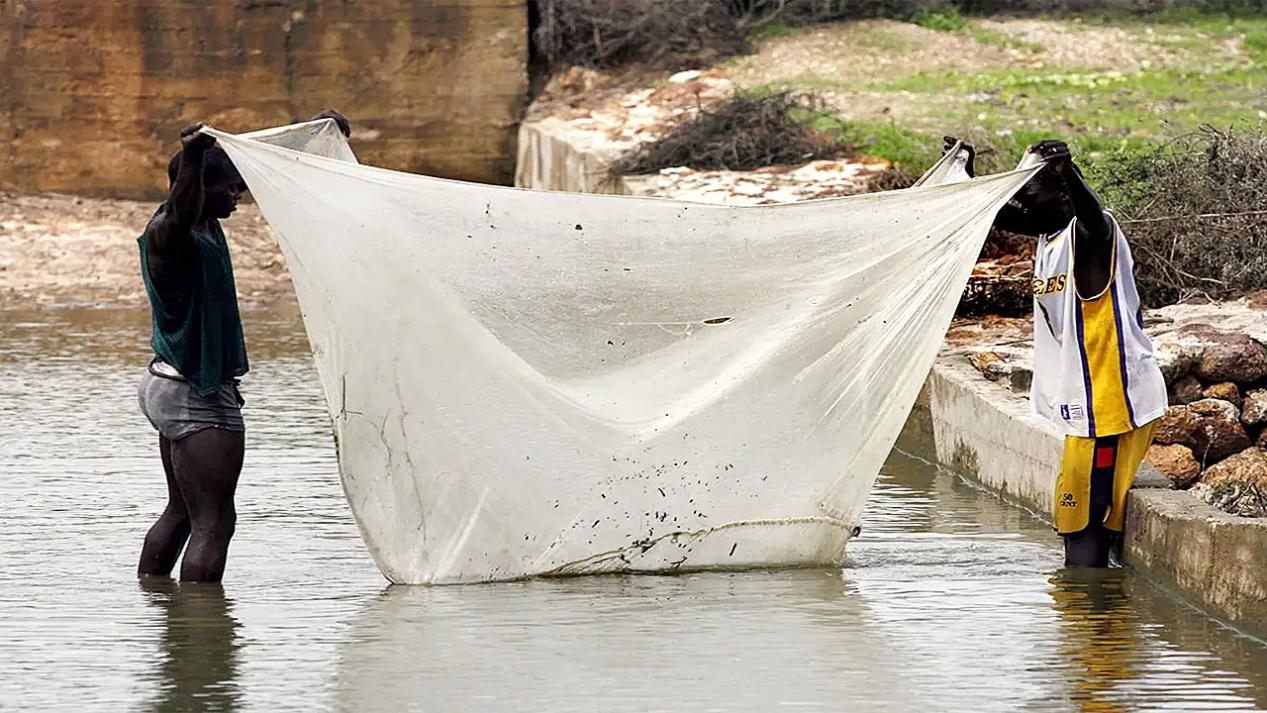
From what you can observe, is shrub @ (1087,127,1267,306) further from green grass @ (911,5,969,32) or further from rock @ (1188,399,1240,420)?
green grass @ (911,5,969,32)

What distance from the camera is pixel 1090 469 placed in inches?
265

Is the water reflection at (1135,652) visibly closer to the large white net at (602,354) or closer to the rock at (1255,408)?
the large white net at (602,354)

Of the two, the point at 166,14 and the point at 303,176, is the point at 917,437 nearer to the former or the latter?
the point at 303,176

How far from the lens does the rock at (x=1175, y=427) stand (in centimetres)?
848

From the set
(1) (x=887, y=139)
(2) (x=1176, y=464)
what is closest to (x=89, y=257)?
(1) (x=887, y=139)

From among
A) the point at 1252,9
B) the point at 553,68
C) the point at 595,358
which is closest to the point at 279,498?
the point at 595,358

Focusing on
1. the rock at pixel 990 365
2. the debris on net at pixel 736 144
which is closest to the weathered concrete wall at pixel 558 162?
the debris on net at pixel 736 144

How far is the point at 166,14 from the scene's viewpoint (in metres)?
22.0

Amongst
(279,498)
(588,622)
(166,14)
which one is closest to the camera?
(588,622)

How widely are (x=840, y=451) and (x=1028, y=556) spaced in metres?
0.87

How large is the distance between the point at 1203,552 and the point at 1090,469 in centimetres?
59

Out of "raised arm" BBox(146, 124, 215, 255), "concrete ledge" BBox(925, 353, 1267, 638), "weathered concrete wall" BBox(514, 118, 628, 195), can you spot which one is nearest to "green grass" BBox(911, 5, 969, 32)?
"weathered concrete wall" BBox(514, 118, 628, 195)

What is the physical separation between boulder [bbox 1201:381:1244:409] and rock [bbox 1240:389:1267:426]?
0.04 meters

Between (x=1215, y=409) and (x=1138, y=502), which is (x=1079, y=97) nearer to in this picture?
(x=1215, y=409)
